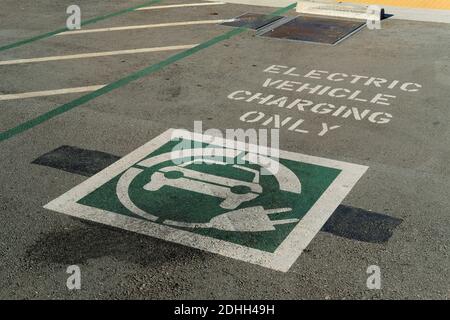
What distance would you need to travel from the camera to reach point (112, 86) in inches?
412

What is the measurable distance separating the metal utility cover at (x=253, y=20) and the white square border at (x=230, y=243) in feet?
21.5

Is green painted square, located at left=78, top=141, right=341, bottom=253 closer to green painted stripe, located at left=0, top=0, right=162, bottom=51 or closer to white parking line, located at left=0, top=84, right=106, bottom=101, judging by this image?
white parking line, located at left=0, top=84, right=106, bottom=101

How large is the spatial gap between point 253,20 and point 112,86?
496 centimetres

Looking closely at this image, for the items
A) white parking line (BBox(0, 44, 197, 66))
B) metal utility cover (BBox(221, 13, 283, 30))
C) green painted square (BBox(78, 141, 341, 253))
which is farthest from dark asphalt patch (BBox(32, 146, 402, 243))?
metal utility cover (BBox(221, 13, 283, 30))

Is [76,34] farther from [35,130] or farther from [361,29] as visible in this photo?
[361,29]

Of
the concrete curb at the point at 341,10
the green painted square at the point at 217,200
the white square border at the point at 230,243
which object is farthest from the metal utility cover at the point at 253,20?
the green painted square at the point at 217,200

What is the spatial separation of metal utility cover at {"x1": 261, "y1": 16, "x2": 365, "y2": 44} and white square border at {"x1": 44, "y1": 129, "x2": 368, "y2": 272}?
18.5 ft

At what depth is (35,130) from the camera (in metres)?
8.79

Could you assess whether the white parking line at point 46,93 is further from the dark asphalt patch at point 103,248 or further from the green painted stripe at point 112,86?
the dark asphalt patch at point 103,248

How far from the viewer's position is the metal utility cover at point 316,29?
12961mm

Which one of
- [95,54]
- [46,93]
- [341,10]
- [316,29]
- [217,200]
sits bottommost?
[217,200]

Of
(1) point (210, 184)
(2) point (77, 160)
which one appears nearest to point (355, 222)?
(1) point (210, 184)

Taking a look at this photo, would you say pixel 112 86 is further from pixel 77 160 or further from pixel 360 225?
pixel 360 225

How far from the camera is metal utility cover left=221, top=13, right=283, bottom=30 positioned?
1389cm
